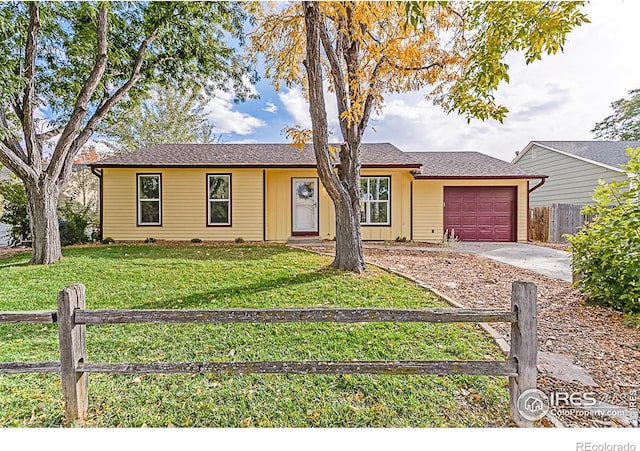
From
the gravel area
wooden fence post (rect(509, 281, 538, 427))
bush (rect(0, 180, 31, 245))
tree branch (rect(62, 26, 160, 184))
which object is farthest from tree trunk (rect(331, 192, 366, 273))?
bush (rect(0, 180, 31, 245))

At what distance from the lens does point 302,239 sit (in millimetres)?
10570

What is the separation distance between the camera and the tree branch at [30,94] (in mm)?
6883

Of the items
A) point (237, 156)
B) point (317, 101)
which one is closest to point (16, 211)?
point (237, 156)

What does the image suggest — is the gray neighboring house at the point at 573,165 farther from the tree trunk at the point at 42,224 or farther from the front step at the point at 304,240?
the tree trunk at the point at 42,224

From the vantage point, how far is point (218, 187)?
429 inches

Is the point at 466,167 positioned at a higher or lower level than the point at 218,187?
higher

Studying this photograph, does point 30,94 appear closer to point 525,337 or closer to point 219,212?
point 219,212

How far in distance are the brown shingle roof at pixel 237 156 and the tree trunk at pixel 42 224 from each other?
3.54 metres

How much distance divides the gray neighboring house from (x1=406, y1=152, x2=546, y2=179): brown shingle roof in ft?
9.43

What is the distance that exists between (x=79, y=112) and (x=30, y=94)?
996 mm

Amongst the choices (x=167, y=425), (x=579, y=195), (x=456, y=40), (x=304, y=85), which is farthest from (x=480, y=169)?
(x=167, y=425)

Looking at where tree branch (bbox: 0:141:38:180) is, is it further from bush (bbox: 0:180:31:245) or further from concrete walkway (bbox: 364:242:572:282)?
concrete walkway (bbox: 364:242:572:282)

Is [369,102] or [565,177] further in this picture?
[565,177]

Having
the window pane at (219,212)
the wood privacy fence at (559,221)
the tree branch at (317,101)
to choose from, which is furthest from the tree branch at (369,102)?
the wood privacy fence at (559,221)
